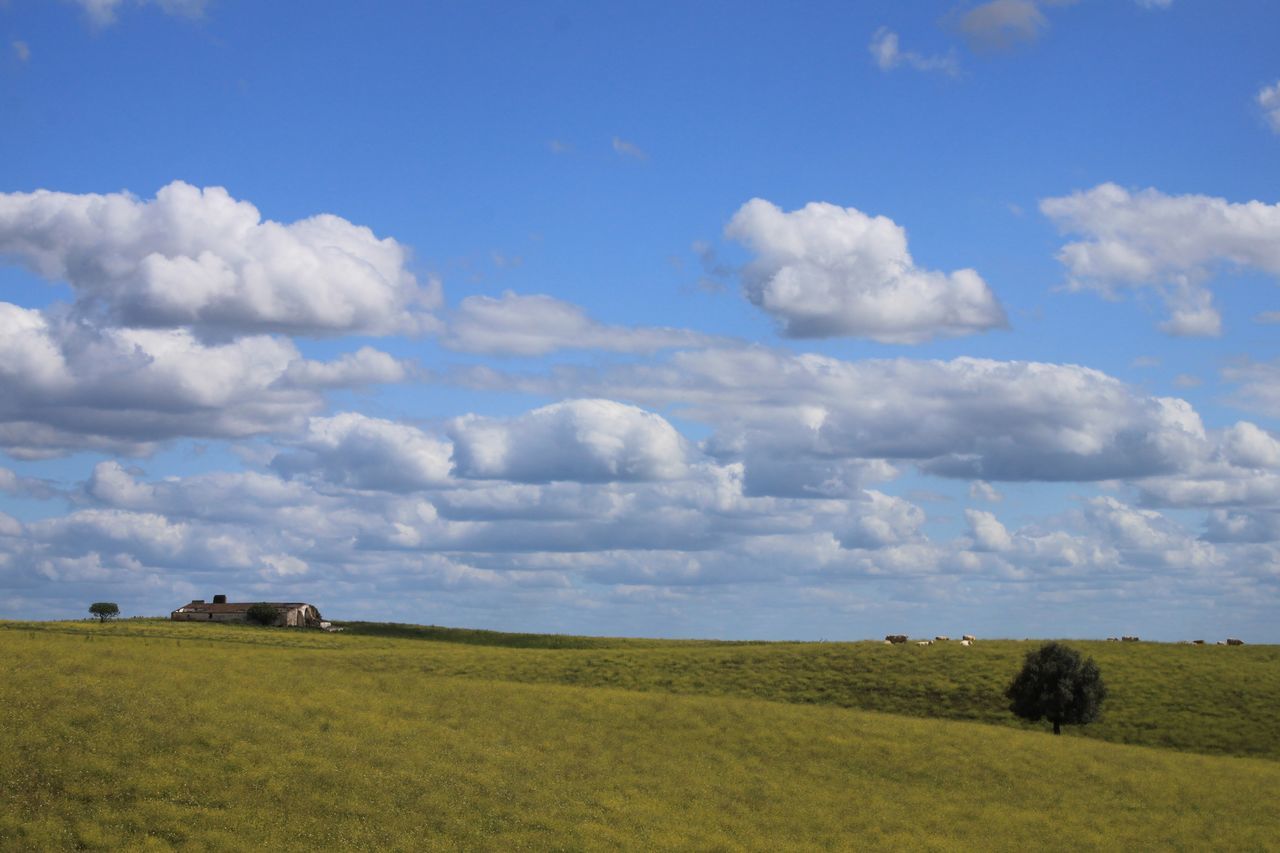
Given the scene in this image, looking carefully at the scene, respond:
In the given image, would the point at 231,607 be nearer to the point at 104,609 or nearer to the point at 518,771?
the point at 104,609

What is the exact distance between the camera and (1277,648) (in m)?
109

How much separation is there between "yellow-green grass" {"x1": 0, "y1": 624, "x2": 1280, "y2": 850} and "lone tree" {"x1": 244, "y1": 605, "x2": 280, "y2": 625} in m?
66.7

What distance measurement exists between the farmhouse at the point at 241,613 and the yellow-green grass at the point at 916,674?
3570 cm

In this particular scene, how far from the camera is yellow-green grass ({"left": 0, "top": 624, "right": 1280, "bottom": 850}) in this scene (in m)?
40.8

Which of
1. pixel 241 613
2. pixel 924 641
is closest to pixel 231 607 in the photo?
pixel 241 613

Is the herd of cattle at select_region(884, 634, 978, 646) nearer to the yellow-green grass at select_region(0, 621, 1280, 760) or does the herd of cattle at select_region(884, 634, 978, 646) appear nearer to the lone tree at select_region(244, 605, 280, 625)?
the yellow-green grass at select_region(0, 621, 1280, 760)

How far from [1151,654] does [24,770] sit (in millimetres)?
89651

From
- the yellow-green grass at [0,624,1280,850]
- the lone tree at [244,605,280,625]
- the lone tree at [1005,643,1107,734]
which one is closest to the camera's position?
the yellow-green grass at [0,624,1280,850]

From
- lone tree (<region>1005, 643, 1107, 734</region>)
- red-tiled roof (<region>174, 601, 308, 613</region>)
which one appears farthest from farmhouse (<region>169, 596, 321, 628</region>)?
lone tree (<region>1005, 643, 1107, 734</region>)

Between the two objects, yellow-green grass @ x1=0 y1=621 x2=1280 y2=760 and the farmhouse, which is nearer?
yellow-green grass @ x1=0 y1=621 x2=1280 y2=760

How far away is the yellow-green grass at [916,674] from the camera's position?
79750 millimetres

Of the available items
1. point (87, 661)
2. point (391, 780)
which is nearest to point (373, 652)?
point (87, 661)

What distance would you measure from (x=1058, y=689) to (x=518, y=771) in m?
44.5


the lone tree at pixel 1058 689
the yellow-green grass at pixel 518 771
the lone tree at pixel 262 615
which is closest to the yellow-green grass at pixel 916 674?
the lone tree at pixel 1058 689
